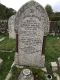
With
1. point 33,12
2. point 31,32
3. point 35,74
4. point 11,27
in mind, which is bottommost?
point 35,74

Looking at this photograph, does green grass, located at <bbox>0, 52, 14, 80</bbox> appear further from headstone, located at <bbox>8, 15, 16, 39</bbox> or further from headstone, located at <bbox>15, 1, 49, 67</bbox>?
headstone, located at <bbox>8, 15, 16, 39</bbox>

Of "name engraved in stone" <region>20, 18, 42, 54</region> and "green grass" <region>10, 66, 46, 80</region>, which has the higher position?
"name engraved in stone" <region>20, 18, 42, 54</region>

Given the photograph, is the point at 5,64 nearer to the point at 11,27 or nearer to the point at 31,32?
the point at 31,32

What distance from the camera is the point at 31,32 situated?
305 inches

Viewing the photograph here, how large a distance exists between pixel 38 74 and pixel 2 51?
10.8 ft

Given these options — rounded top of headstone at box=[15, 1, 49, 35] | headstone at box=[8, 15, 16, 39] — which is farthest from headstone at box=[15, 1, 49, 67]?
headstone at box=[8, 15, 16, 39]

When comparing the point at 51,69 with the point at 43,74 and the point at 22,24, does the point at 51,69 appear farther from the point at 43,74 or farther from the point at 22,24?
the point at 22,24

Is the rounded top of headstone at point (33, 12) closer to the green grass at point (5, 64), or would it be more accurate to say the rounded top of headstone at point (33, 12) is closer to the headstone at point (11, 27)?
the green grass at point (5, 64)

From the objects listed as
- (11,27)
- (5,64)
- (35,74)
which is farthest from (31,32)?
(11,27)

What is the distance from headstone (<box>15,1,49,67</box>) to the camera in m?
7.55

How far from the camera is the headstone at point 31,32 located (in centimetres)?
755

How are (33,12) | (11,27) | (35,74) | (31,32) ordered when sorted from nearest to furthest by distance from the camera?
(35,74) < (33,12) < (31,32) < (11,27)

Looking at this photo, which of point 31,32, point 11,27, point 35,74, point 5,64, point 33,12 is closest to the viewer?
point 35,74

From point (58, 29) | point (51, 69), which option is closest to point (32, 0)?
point (51, 69)
